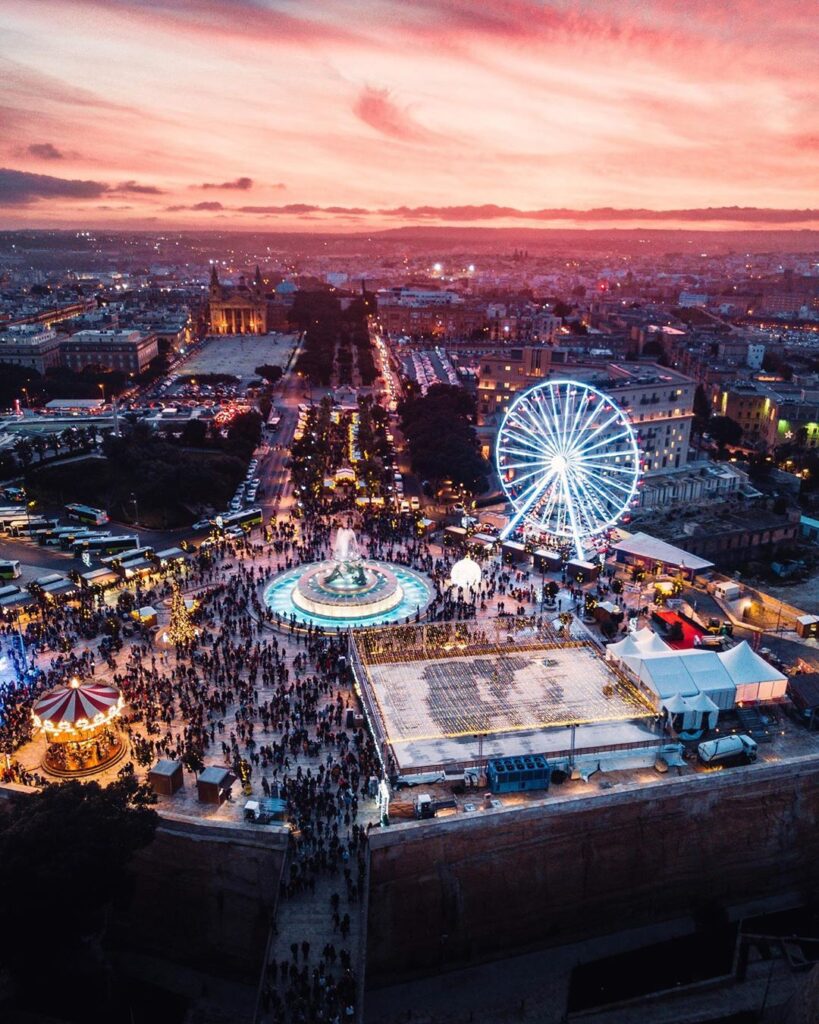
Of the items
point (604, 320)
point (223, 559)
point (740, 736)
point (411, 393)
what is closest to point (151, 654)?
point (223, 559)

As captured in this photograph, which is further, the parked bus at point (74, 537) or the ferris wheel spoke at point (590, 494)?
the parked bus at point (74, 537)

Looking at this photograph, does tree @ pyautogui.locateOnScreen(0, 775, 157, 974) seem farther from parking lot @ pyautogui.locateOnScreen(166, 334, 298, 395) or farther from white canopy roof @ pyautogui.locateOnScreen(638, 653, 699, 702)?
parking lot @ pyautogui.locateOnScreen(166, 334, 298, 395)

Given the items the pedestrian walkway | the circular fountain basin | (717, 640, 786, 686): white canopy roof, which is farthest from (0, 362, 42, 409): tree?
(717, 640, 786, 686): white canopy roof

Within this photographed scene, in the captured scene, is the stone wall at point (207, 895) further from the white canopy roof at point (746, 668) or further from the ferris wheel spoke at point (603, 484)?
the ferris wheel spoke at point (603, 484)

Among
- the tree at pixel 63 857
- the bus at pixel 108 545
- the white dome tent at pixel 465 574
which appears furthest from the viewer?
the bus at pixel 108 545

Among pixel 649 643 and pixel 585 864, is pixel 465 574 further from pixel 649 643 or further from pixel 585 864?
pixel 585 864

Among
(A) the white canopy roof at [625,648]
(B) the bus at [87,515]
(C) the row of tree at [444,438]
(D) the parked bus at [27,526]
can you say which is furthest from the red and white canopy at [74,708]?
(C) the row of tree at [444,438]

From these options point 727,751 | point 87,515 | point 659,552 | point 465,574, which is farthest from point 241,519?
point 727,751
